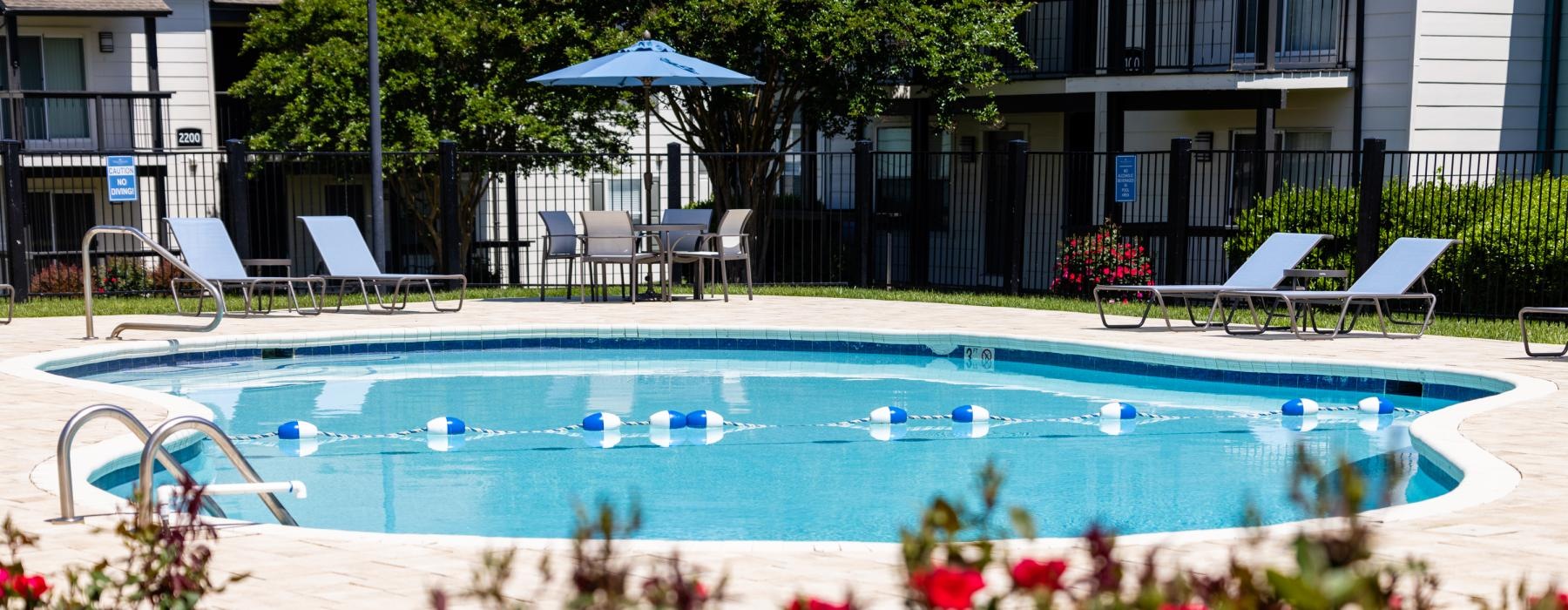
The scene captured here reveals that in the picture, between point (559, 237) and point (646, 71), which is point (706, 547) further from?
point (559, 237)

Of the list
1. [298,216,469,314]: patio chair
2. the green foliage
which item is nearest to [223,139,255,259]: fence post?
[298,216,469,314]: patio chair

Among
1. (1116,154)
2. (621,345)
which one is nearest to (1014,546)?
(621,345)

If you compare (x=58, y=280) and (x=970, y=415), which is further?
(x=58, y=280)

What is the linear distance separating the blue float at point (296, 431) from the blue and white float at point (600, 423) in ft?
5.16

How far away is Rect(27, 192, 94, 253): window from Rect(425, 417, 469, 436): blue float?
1665 centimetres

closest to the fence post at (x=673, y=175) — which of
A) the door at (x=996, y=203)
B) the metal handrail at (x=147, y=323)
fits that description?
the door at (x=996, y=203)

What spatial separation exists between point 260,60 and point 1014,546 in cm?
1873

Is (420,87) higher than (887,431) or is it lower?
higher

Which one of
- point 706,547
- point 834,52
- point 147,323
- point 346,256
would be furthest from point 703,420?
point 834,52

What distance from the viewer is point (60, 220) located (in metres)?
24.5

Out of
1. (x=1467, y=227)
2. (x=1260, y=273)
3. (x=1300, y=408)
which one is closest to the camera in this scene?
(x=1300, y=408)

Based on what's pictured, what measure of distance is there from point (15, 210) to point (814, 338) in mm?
8566

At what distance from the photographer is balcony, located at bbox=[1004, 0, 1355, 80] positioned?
719 inches

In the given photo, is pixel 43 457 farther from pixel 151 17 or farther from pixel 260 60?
pixel 151 17
